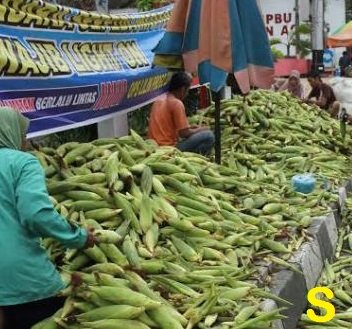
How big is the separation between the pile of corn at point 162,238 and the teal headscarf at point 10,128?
2.22 ft

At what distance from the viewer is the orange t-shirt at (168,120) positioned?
7332 millimetres

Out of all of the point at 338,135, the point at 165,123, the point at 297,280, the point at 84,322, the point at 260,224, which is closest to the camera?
the point at 84,322

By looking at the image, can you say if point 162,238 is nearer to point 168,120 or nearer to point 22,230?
point 22,230

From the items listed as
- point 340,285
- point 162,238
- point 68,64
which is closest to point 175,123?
point 68,64

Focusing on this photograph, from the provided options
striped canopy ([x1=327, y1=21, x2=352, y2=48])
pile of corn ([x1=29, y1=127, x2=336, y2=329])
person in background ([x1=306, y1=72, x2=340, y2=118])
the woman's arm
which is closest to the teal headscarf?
the woman's arm

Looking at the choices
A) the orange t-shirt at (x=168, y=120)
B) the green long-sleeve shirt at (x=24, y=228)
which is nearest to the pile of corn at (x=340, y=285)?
the orange t-shirt at (x=168, y=120)

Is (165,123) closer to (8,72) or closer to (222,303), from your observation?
(8,72)

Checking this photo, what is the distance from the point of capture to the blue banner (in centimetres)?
538

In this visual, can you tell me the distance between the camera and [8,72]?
5.17 meters

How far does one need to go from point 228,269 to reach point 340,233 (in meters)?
2.85

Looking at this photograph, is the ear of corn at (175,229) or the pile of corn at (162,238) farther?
the ear of corn at (175,229)

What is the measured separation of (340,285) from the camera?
5.42 metres

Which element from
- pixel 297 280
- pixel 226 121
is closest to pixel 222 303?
pixel 297 280

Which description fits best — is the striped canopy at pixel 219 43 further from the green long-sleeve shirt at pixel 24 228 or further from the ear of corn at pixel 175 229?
the green long-sleeve shirt at pixel 24 228
